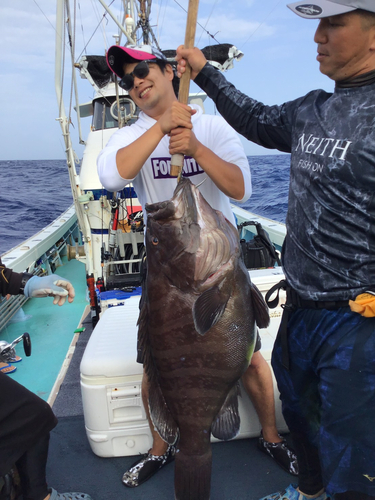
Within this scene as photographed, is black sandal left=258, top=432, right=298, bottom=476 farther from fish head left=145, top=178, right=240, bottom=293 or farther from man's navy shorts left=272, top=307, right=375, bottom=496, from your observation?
fish head left=145, top=178, right=240, bottom=293

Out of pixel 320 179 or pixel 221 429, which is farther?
pixel 221 429

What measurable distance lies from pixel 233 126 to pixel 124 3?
6.85 m

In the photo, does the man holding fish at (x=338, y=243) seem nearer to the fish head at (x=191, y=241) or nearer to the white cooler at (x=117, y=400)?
the fish head at (x=191, y=241)

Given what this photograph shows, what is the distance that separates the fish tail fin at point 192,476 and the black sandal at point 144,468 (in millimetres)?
673

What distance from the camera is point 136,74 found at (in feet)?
6.20

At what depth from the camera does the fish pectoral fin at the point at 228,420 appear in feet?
5.58

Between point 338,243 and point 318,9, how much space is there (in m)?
0.84

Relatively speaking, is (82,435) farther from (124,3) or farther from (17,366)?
(124,3)

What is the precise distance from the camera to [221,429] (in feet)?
5.59

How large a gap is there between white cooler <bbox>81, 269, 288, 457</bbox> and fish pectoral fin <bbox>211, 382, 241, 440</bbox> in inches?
27.5

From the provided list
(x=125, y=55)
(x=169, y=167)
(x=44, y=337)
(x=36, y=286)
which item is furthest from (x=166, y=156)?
(x=44, y=337)

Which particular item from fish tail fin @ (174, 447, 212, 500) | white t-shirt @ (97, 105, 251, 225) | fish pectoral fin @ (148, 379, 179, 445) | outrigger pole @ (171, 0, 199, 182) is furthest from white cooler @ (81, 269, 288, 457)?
outrigger pole @ (171, 0, 199, 182)

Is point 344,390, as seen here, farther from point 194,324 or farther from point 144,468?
point 144,468

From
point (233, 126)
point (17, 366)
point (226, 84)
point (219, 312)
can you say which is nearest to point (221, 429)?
point (219, 312)
